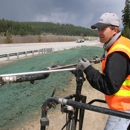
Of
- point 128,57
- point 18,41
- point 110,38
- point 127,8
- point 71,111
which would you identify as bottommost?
point 18,41

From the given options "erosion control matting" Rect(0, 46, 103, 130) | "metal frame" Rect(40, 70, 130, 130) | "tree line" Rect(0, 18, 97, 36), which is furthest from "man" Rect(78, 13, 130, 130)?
"tree line" Rect(0, 18, 97, 36)

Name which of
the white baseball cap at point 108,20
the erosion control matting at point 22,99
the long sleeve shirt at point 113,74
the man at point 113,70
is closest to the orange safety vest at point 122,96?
the man at point 113,70

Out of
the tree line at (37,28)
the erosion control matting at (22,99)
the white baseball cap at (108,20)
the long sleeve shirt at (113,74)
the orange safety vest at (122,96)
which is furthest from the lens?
the tree line at (37,28)

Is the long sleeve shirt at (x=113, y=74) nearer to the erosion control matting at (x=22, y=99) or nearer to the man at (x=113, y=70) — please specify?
the man at (x=113, y=70)

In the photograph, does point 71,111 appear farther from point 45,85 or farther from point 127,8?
point 127,8

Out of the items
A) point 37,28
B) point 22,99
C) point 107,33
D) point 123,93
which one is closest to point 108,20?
point 107,33

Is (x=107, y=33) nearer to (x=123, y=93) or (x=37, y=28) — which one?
(x=123, y=93)

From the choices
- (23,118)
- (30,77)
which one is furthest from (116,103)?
(23,118)

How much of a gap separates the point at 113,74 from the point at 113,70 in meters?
0.04

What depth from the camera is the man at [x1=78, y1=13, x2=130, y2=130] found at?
2.14m

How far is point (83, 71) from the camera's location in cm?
235

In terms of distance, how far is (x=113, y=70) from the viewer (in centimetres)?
→ 212

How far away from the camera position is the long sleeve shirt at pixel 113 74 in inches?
83.6

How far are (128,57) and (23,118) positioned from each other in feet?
14.0
